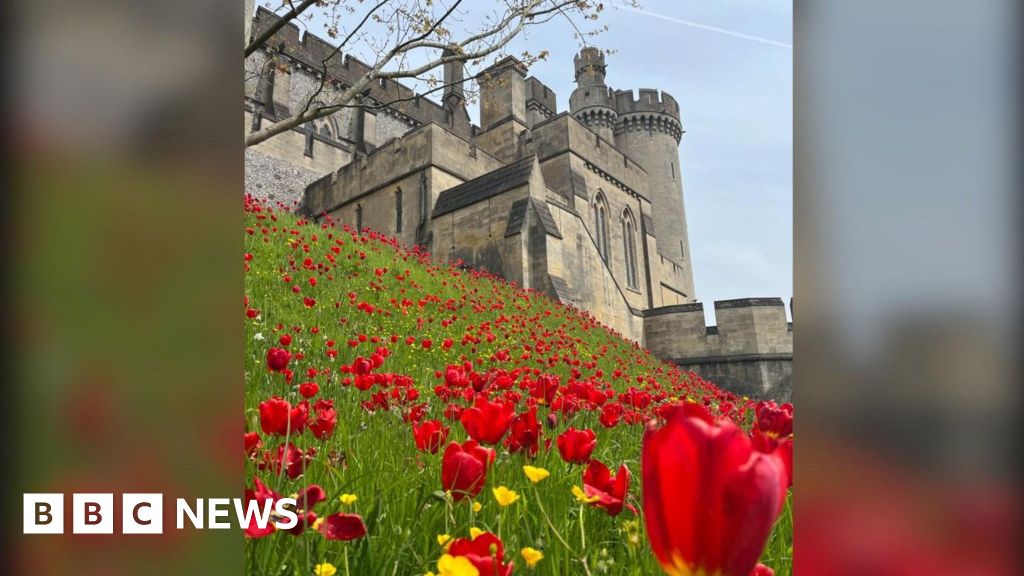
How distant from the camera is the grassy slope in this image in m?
1.05

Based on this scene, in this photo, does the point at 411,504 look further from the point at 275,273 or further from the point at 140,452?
the point at 275,273

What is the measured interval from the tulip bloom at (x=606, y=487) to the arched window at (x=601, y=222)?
20958mm

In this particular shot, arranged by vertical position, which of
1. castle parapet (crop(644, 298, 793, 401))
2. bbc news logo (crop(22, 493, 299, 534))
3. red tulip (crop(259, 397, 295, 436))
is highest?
bbc news logo (crop(22, 493, 299, 534))

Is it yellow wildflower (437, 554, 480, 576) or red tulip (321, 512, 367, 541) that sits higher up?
yellow wildflower (437, 554, 480, 576)

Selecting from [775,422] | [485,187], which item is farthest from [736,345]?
[775,422]

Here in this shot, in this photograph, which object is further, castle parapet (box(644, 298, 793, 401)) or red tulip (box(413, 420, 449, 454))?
castle parapet (box(644, 298, 793, 401))

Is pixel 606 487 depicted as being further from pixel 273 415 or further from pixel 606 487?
pixel 273 415

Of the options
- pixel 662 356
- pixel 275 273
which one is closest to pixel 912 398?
pixel 275 273

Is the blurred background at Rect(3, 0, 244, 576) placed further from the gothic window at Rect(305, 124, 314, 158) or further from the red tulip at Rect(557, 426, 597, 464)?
the gothic window at Rect(305, 124, 314, 158)

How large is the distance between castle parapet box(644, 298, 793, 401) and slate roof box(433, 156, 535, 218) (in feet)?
20.3

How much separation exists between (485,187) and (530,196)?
1.60 meters

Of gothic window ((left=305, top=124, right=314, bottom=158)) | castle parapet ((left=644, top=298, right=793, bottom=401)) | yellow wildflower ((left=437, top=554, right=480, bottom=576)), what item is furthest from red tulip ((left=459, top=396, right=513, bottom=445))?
gothic window ((left=305, top=124, right=314, bottom=158))

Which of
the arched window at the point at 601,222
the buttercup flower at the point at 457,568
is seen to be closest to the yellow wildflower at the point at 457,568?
the buttercup flower at the point at 457,568

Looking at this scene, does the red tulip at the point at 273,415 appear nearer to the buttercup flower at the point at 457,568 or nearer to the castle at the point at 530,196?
the buttercup flower at the point at 457,568
